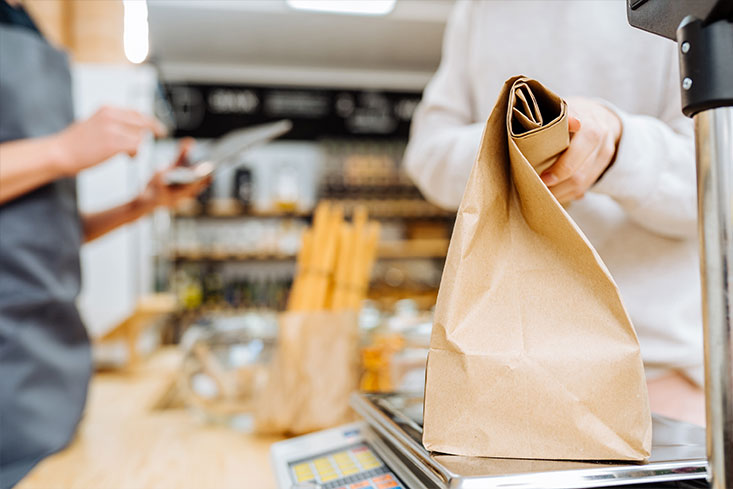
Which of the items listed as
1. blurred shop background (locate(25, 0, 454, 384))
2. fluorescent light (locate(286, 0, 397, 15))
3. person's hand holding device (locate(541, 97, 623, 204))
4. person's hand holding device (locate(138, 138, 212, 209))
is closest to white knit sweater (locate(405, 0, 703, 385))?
person's hand holding device (locate(541, 97, 623, 204))

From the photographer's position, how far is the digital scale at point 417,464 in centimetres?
41

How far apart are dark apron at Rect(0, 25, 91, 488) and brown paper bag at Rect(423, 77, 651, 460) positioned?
2.44 feet

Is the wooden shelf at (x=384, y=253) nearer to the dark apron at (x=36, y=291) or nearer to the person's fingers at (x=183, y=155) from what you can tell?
the person's fingers at (x=183, y=155)

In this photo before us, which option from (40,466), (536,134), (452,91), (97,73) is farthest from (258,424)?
(97,73)

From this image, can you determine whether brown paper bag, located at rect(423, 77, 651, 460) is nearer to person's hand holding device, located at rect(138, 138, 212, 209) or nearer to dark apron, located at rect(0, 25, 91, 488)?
dark apron, located at rect(0, 25, 91, 488)

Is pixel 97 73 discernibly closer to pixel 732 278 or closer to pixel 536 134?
pixel 536 134

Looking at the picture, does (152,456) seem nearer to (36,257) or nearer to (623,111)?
(36,257)

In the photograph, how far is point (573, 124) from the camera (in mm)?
472

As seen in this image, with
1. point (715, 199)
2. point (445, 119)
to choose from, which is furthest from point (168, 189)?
point (715, 199)

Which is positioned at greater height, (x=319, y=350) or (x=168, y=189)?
(x=168, y=189)

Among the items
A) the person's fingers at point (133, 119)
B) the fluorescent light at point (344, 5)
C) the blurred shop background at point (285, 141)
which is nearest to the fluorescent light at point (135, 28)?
the person's fingers at point (133, 119)

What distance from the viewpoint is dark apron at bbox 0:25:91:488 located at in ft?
2.96

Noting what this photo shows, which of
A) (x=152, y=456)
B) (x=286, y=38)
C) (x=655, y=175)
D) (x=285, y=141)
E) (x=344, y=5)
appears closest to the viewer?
(x=655, y=175)

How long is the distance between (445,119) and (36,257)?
732 mm
